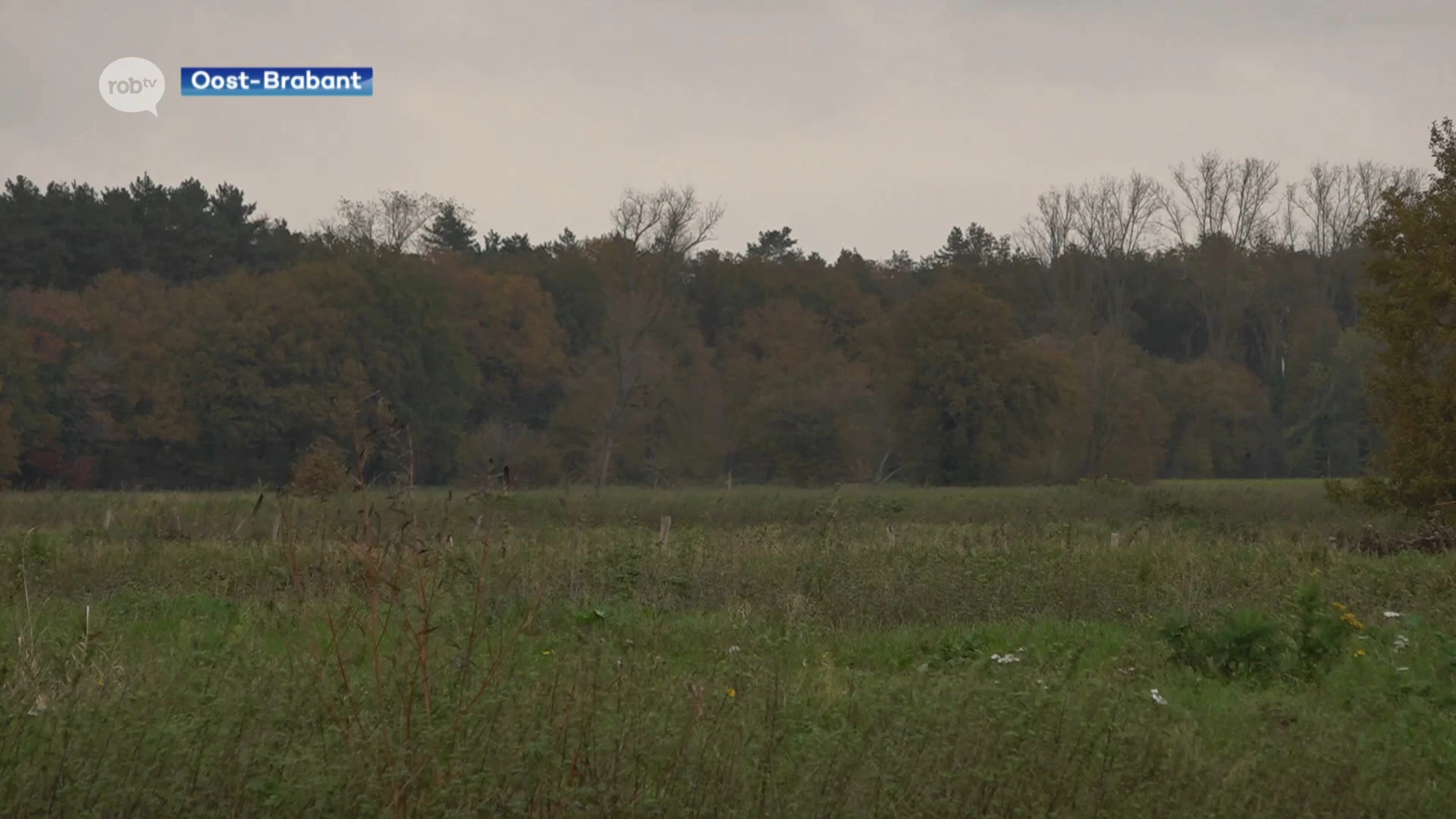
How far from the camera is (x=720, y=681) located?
27.7ft

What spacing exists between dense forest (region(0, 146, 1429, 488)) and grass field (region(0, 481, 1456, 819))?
29.8m

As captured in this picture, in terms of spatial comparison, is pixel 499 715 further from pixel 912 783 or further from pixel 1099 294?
pixel 1099 294

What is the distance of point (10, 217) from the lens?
207 ft

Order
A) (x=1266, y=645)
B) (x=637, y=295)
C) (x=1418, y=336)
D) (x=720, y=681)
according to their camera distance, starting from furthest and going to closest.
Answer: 1. (x=637, y=295)
2. (x=1418, y=336)
3. (x=1266, y=645)
4. (x=720, y=681)

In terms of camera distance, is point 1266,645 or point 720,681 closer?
point 720,681

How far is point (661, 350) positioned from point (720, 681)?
2535 inches

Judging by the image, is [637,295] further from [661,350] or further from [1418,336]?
[1418,336]

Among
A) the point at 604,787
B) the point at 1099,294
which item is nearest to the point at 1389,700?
the point at 604,787

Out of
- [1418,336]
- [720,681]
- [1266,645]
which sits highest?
[1418,336]

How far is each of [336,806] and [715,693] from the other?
7.73 feet

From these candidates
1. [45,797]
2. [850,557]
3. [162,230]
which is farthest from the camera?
[162,230]

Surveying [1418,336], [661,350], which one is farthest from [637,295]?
[1418,336]

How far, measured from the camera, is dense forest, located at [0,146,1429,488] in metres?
56.4

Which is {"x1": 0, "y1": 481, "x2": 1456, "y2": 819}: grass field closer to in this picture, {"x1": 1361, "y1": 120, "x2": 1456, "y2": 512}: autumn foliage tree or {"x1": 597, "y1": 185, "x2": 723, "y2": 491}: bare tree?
{"x1": 1361, "y1": 120, "x2": 1456, "y2": 512}: autumn foliage tree
